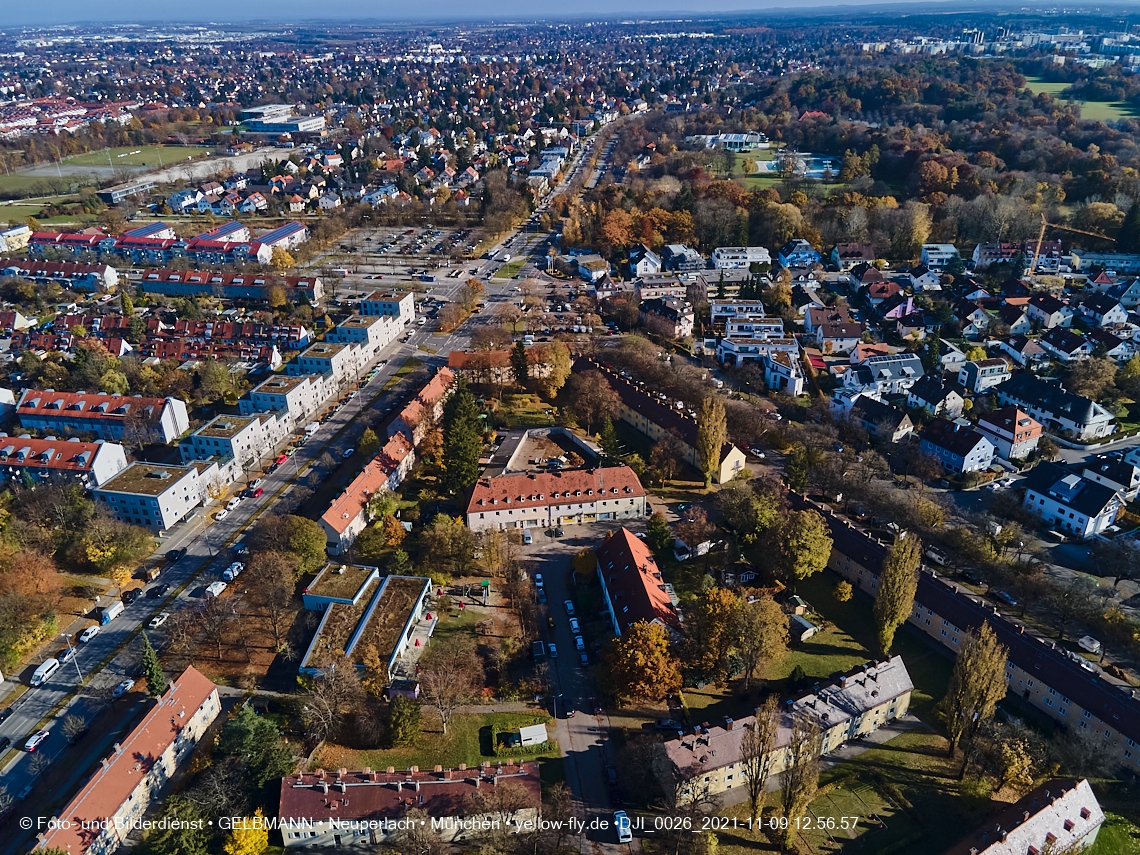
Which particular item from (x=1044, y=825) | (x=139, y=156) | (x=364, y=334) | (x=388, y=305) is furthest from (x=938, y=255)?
(x=139, y=156)

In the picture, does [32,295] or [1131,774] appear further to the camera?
[32,295]

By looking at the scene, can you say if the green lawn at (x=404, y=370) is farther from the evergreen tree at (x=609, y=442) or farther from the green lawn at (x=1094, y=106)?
the green lawn at (x=1094, y=106)

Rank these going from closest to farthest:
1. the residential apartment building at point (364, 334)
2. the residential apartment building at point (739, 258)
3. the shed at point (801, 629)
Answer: the shed at point (801, 629) → the residential apartment building at point (364, 334) → the residential apartment building at point (739, 258)

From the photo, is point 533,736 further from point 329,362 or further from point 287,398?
point 329,362

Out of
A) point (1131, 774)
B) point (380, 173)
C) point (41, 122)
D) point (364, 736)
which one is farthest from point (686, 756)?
point (41, 122)

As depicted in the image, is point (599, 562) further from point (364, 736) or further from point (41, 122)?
point (41, 122)

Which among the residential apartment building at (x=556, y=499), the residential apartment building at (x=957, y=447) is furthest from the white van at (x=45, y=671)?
the residential apartment building at (x=957, y=447)
